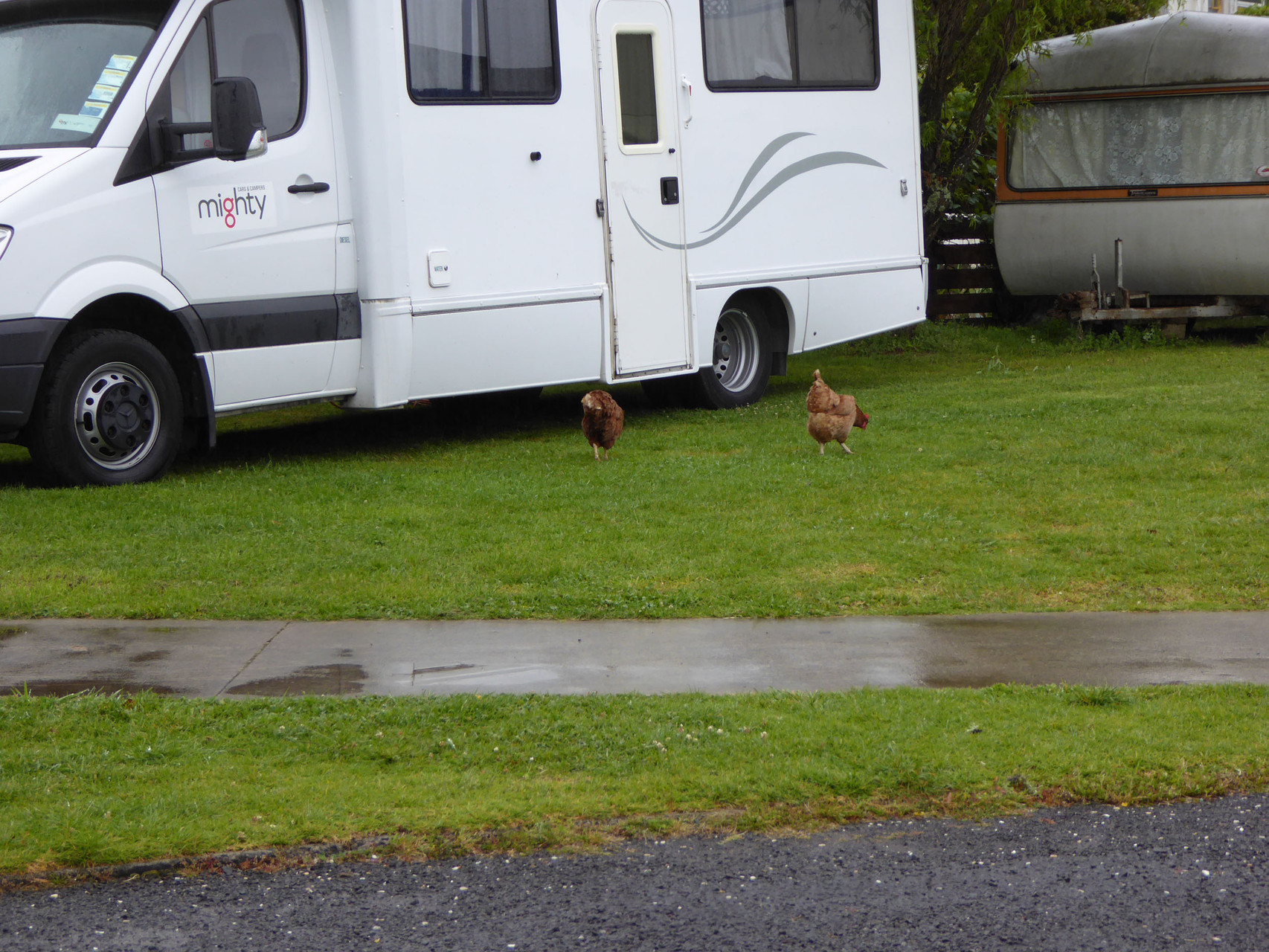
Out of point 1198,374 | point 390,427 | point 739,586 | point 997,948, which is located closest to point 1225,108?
point 1198,374

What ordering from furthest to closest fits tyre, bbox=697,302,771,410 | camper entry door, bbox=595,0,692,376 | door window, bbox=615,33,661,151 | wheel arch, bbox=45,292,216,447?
tyre, bbox=697,302,771,410 < door window, bbox=615,33,661,151 < camper entry door, bbox=595,0,692,376 < wheel arch, bbox=45,292,216,447

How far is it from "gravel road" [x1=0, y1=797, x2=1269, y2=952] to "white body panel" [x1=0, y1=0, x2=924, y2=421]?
5545 millimetres

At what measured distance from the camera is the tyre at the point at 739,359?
41.9 feet

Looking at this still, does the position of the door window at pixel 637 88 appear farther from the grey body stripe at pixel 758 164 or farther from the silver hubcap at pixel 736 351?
the silver hubcap at pixel 736 351

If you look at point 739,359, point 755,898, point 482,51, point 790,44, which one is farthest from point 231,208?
point 755,898

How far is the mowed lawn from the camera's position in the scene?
670 cm

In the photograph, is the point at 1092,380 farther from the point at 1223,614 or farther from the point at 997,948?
the point at 997,948

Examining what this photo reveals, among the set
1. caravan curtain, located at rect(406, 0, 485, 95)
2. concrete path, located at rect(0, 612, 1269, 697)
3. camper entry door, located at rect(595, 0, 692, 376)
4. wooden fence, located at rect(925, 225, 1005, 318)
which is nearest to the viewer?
concrete path, located at rect(0, 612, 1269, 697)

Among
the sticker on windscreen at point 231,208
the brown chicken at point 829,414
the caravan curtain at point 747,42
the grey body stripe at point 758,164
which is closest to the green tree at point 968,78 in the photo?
the caravan curtain at point 747,42

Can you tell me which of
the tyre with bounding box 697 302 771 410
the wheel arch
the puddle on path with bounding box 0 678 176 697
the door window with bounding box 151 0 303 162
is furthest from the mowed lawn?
the door window with bounding box 151 0 303 162

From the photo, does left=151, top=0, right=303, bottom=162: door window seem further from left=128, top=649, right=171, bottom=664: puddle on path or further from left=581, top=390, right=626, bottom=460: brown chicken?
left=128, top=649, right=171, bottom=664: puddle on path

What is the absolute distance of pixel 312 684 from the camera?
5543 mm

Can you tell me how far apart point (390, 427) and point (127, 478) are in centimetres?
334

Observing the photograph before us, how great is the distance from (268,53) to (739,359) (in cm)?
487
